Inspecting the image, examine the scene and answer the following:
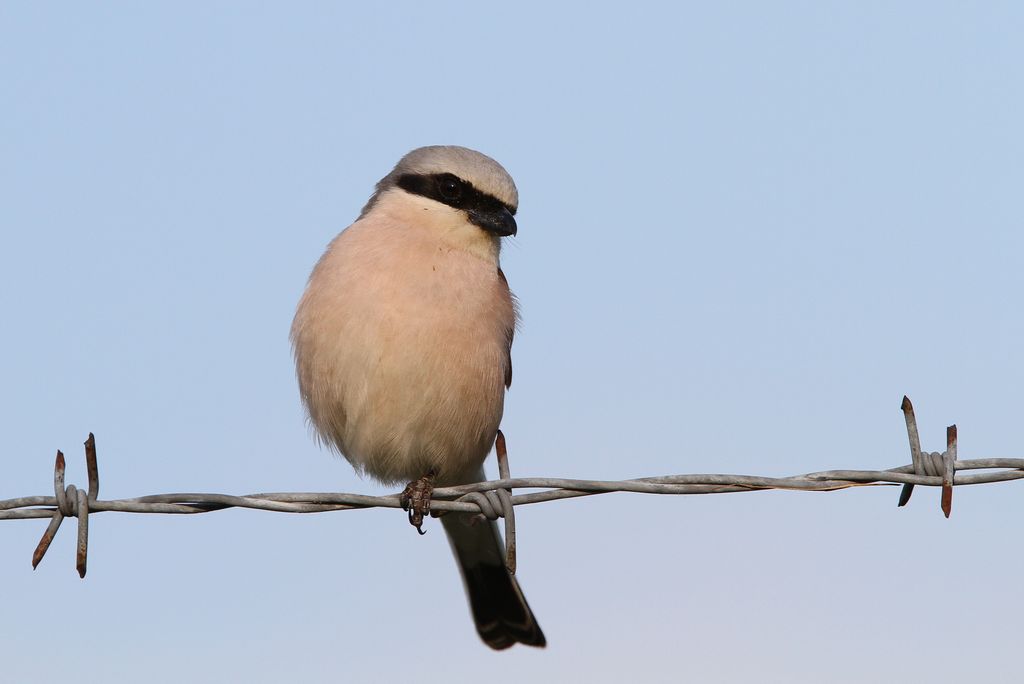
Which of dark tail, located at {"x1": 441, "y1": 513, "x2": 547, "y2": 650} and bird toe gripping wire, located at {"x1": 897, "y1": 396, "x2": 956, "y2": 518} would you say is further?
dark tail, located at {"x1": 441, "y1": 513, "x2": 547, "y2": 650}

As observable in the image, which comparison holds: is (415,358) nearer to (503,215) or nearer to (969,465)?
(503,215)

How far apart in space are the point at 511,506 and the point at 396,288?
140 centimetres

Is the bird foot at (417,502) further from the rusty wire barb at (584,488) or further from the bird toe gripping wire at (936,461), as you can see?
the bird toe gripping wire at (936,461)

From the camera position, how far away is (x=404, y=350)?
14.7 ft

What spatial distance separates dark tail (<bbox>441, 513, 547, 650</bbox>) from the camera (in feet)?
18.1

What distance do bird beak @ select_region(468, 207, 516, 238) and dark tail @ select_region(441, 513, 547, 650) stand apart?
1.32m

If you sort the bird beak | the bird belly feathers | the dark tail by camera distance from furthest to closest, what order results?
the dark tail < the bird beak < the bird belly feathers

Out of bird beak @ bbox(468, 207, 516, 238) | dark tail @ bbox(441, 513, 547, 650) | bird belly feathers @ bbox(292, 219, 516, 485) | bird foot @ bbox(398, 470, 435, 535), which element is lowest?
dark tail @ bbox(441, 513, 547, 650)

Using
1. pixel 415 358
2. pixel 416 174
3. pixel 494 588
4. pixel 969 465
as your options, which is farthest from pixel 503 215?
pixel 969 465

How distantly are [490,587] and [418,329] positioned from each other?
1664 millimetres

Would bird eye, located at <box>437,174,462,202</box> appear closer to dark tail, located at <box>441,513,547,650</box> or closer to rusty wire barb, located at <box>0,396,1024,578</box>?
dark tail, located at <box>441,513,547,650</box>

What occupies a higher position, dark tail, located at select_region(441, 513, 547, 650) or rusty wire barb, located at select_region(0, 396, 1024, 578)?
rusty wire barb, located at select_region(0, 396, 1024, 578)

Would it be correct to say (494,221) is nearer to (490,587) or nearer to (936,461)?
(490,587)

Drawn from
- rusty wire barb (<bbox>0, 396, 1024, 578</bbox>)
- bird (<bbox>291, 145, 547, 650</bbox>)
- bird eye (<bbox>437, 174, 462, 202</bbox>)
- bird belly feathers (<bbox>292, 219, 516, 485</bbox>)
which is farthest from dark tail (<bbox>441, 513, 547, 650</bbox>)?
rusty wire barb (<bbox>0, 396, 1024, 578</bbox>)
